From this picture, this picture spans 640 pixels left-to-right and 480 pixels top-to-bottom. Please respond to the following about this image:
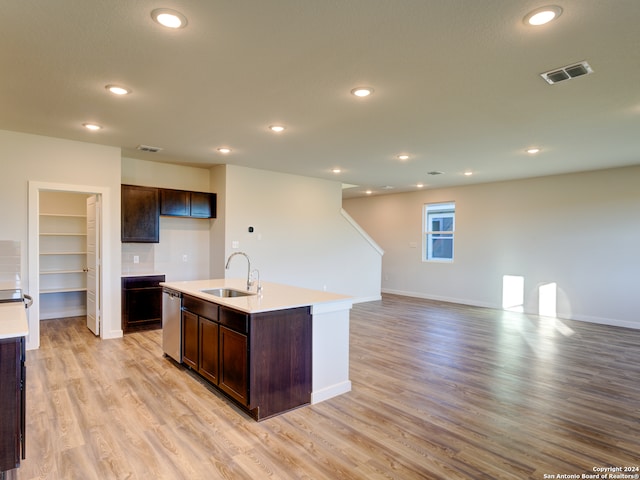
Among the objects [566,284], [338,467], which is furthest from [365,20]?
→ [566,284]

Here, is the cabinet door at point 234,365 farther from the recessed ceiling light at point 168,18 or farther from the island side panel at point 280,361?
the recessed ceiling light at point 168,18

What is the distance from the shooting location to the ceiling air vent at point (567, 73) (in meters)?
2.59

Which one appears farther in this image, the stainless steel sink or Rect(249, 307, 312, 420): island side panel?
the stainless steel sink

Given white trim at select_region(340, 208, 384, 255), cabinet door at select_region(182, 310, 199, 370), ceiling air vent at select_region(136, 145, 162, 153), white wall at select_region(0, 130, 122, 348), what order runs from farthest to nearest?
1. white trim at select_region(340, 208, 384, 255)
2. ceiling air vent at select_region(136, 145, 162, 153)
3. white wall at select_region(0, 130, 122, 348)
4. cabinet door at select_region(182, 310, 199, 370)

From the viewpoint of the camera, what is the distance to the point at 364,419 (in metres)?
2.85

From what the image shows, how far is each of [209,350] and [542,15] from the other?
11.1ft

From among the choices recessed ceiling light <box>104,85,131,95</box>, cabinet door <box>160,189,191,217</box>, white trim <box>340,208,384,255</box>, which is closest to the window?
white trim <box>340,208,384,255</box>

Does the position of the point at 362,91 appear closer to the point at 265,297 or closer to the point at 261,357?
the point at 265,297

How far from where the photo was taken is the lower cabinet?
9.17ft

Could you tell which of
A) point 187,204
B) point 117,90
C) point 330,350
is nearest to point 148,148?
point 187,204

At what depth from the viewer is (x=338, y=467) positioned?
224cm

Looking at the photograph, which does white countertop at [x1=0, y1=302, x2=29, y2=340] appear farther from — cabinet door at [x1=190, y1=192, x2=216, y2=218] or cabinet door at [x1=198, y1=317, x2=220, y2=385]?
cabinet door at [x1=190, y1=192, x2=216, y2=218]

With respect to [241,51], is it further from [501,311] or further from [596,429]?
[501,311]

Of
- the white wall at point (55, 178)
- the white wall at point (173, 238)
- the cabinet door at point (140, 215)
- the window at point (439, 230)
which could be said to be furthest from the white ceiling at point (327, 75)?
the window at point (439, 230)
